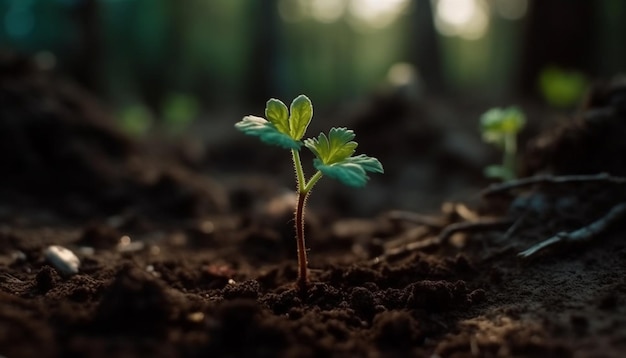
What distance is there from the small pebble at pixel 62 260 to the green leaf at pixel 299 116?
46.9 inches

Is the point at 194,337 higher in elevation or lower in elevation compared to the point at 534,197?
lower

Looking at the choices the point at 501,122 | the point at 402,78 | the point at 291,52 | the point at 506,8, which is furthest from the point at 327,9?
the point at 501,122

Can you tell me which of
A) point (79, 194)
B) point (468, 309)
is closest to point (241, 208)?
point (79, 194)

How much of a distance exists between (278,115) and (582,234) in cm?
145

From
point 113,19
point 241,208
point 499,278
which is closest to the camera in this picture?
point 499,278

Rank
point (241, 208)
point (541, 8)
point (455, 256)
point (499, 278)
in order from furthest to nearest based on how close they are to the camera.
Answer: point (541, 8) < point (241, 208) < point (455, 256) < point (499, 278)

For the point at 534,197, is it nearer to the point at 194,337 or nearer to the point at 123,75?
the point at 194,337

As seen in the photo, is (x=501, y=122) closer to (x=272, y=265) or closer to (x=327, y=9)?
(x=272, y=265)

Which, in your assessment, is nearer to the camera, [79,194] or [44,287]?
[44,287]

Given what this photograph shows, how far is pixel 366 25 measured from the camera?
123ft

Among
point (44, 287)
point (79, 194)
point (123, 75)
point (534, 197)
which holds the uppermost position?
point (123, 75)

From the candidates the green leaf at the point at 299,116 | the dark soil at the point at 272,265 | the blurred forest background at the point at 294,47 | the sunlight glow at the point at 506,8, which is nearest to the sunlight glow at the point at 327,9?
the blurred forest background at the point at 294,47

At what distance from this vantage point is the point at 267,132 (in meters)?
1.95

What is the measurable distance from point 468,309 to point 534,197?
41.6 inches
